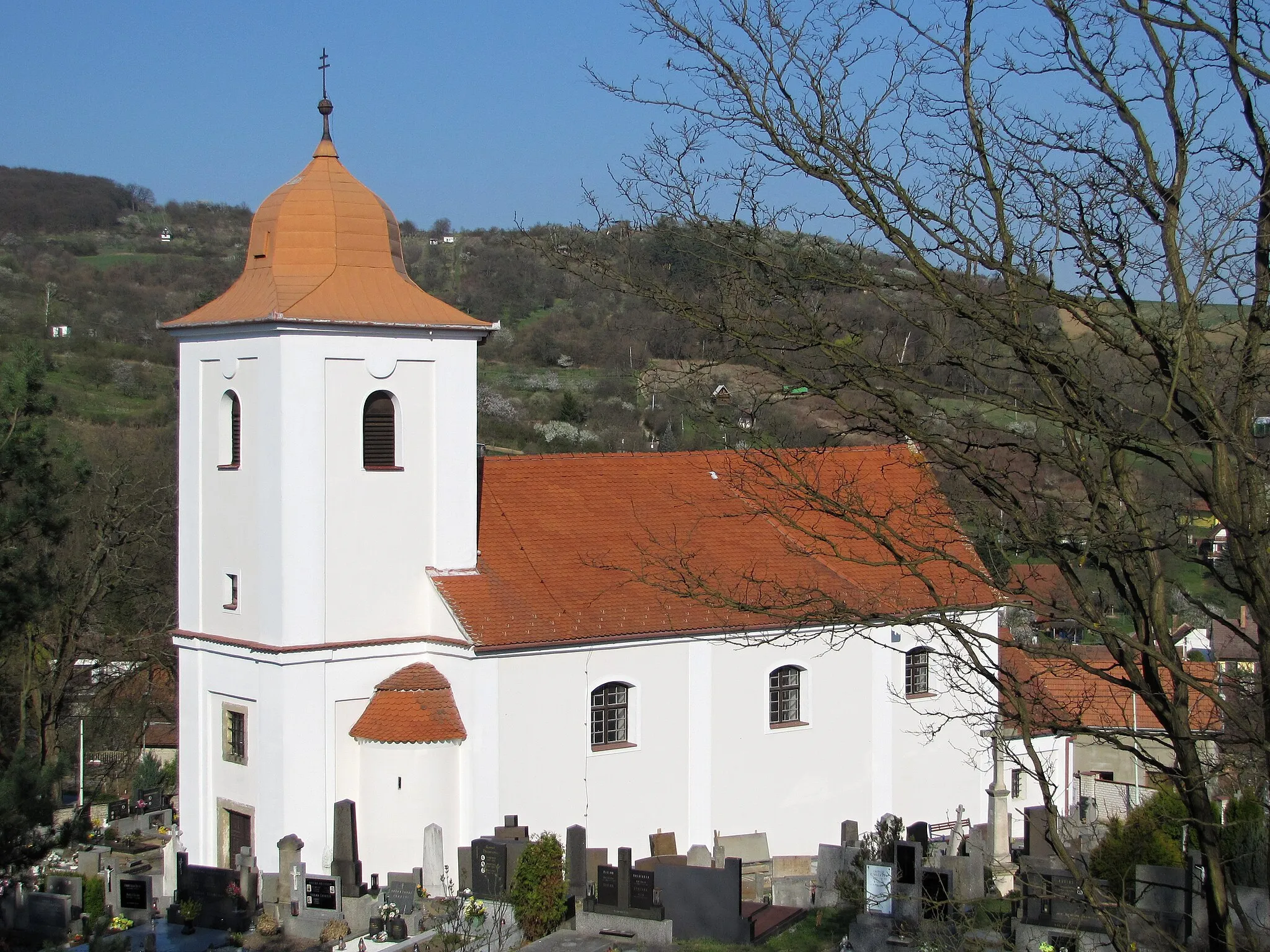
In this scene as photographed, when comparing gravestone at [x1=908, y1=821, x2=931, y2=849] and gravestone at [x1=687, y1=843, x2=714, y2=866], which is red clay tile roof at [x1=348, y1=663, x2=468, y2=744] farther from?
gravestone at [x1=908, y1=821, x2=931, y2=849]

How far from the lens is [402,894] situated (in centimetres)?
1883

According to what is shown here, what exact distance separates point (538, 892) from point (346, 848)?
3.22 metres

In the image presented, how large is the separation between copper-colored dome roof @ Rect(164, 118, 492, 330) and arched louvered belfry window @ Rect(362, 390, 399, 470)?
1151 mm

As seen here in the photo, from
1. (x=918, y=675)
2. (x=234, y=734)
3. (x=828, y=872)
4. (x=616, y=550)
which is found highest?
(x=616, y=550)

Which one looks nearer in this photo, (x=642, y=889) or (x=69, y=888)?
(x=642, y=889)

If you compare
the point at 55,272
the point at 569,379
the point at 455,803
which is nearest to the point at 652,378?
the point at 455,803

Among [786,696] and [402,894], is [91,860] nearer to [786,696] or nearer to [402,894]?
[402,894]

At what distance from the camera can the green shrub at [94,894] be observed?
1989 centimetres

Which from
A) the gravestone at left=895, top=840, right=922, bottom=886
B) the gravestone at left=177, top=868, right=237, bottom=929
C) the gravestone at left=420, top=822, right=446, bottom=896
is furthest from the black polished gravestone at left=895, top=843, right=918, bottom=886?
the gravestone at left=177, top=868, right=237, bottom=929

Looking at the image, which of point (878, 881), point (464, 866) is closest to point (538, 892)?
point (464, 866)

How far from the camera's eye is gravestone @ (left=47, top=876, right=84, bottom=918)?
1956 centimetres

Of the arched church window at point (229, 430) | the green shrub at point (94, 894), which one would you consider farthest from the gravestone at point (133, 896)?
the arched church window at point (229, 430)

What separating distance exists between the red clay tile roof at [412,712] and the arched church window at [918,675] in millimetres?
7960

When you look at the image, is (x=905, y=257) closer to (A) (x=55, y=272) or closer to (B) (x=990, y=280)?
(B) (x=990, y=280)
